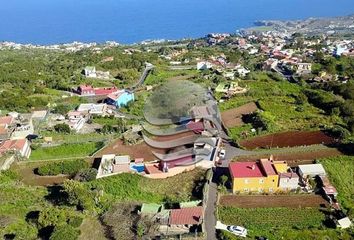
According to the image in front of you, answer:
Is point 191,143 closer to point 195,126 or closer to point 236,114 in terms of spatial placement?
point 195,126

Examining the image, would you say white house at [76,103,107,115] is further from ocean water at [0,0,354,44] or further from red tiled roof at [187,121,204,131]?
ocean water at [0,0,354,44]

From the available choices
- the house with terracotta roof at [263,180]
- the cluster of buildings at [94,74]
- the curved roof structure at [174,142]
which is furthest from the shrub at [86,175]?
the cluster of buildings at [94,74]

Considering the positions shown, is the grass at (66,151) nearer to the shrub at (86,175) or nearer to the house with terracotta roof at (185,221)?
the shrub at (86,175)

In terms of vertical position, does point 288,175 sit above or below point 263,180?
above

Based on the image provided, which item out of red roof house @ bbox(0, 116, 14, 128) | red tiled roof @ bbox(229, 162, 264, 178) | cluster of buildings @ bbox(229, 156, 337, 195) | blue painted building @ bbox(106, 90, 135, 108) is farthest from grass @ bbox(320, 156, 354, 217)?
red roof house @ bbox(0, 116, 14, 128)

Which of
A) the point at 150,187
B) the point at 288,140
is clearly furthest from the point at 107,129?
the point at 288,140

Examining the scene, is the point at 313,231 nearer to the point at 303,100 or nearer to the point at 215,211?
the point at 215,211
